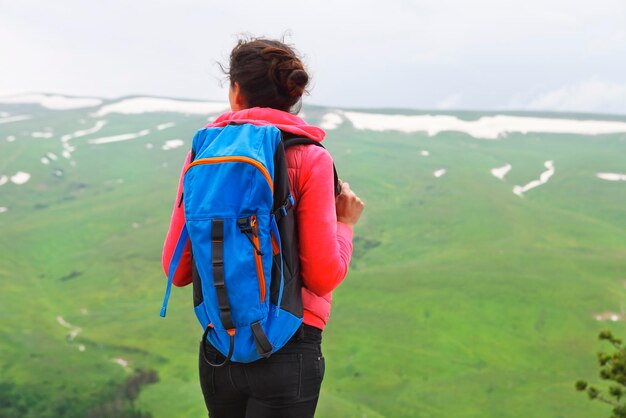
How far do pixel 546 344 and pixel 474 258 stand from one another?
26.9 m

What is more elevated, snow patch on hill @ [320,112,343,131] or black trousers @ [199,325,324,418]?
black trousers @ [199,325,324,418]

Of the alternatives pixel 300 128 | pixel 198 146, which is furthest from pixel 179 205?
pixel 300 128

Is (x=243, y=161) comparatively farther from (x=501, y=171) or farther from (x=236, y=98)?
(x=501, y=171)

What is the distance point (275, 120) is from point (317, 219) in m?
0.59

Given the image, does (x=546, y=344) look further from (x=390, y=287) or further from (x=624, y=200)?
(x=624, y=200)

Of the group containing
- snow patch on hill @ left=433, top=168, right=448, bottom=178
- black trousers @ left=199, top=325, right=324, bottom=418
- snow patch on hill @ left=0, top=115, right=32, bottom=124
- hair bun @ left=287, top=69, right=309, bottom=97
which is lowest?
snow patch on hill @ left=0, top=115, right=32, bottom=124

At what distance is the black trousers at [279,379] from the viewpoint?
306 cm

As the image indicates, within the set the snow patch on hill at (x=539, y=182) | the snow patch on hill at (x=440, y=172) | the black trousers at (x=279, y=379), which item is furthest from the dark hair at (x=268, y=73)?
the snow patch on hill at (x=440, y=172)

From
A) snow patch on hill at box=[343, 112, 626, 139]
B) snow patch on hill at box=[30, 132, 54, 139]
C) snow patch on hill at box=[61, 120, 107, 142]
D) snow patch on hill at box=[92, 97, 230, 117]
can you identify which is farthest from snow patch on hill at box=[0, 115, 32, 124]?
snow patch on hill at box=[343, 112, 626, 139]

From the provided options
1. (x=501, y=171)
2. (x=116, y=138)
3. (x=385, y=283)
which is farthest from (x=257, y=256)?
(x=116, y=138)

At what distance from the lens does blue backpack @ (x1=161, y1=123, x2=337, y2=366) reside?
2.83 metres

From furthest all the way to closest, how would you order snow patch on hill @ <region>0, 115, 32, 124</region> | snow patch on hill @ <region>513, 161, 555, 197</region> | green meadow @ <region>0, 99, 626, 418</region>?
snow patch on hill @ <region>0, 115, 32, 124</region>
snow patch on hill @ <region>513, 161, 555, 197</region>
green meadow @ <region>0, 99, 626, 418</region>

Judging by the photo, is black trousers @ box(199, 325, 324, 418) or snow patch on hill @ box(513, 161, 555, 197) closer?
black trousers @ box(199, 325, 324, 418)

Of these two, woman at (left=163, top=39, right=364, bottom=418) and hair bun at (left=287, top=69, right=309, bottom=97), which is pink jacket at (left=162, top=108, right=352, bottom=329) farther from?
hair bun at (left=287, top=69, right=309, bottom=97)
